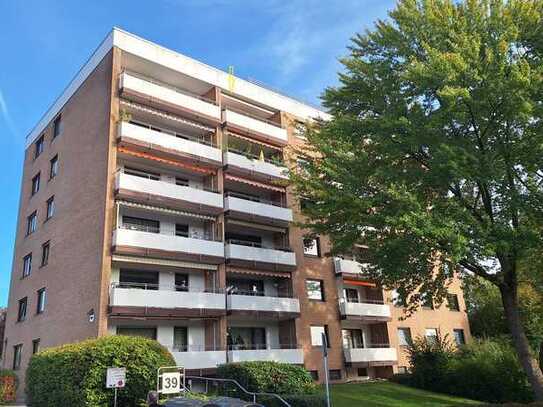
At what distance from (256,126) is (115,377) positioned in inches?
872

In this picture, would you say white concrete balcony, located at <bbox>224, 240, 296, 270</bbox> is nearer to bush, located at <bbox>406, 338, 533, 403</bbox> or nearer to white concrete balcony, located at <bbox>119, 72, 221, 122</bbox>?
white concrete balcony, located at <bbox>119, 72, 221, 122</bbox>

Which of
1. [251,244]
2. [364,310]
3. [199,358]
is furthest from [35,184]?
[364,310]

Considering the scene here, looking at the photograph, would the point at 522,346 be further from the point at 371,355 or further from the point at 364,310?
the point at 364,310

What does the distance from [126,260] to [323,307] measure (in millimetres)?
13559

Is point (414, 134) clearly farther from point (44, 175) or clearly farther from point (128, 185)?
point (44, 175)

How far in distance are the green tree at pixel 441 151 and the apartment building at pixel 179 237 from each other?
6654 millimetres

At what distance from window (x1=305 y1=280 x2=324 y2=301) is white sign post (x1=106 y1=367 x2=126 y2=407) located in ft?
61.0

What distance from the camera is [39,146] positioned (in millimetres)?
37750

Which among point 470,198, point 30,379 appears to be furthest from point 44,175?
point 470,198

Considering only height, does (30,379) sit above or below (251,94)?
below

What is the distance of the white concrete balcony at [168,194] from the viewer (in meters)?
26.1

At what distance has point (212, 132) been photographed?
106ft

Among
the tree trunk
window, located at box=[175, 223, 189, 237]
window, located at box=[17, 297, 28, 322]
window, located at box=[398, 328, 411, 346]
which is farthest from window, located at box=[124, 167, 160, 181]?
window, located at box=[398, 328, 411, 346]

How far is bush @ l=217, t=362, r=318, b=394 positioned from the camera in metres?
18.4
